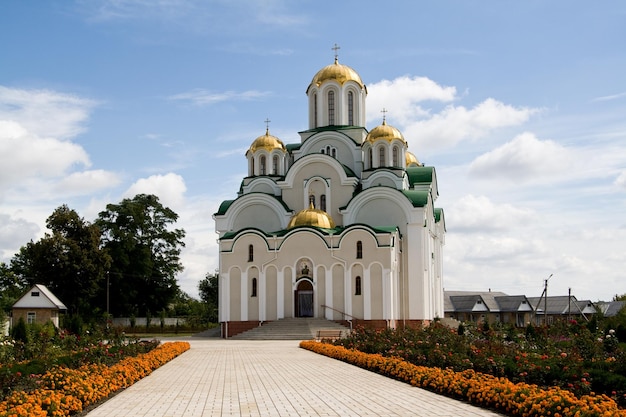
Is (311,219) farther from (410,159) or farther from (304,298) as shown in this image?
(410,159)

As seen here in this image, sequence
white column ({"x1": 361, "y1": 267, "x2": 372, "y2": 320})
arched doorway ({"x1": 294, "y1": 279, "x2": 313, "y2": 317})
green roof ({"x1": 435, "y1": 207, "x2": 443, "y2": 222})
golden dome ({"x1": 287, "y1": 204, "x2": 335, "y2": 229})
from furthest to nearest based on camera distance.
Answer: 1. green roof ({"x1": 435, "y1": 207, "x2": 443, "y2": 222})
2. golden dome ({"x1": 287, "y1": 204, "x2": 335, "y2": 229})
3. arched doorway ({"x1": 294, "y1": 279, "x2": 313, "y2": 317})
4. white column ({"x1": 361, "y1": 267, "x2": 372, "y2": 320})

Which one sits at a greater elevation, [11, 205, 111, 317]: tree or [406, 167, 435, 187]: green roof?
[406, 167, 435, 187]: green roof

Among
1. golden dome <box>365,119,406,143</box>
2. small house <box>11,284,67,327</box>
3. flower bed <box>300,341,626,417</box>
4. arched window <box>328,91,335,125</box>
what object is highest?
arched window <box>328,91,335,125</box>

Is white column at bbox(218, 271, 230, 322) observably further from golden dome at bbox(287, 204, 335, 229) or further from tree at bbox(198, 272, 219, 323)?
tree at bbox(198, 272, 219, 323)

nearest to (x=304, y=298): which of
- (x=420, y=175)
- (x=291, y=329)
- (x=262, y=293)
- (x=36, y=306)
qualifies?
(x=262, y=293)

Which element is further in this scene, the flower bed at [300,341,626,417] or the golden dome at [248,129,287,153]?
the golden dome at [248,129,287,153]

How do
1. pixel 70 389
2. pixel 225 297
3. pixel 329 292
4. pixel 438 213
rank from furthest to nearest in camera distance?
pixel 438 213 < pixel 225 297 < pixel 329 292 < pixel 70 389

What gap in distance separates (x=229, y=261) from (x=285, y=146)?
9.58m

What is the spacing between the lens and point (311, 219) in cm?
3741

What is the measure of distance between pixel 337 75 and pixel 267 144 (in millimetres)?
5756

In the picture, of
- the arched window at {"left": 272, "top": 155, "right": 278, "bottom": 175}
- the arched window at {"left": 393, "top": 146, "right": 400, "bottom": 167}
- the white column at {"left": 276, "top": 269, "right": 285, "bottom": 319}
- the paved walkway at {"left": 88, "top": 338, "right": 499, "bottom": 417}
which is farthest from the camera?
the arched window at {"left": 272, "top": 155, "right": 278, "bottom": 175}

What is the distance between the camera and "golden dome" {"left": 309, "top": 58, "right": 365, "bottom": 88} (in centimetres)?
4275

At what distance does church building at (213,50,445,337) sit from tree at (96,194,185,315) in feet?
37.6

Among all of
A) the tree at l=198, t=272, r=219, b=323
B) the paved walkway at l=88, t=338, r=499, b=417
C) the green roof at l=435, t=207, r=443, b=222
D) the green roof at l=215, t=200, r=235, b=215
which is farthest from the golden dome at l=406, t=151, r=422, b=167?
the paved walkway at l=88, t=338, r=499, b=417
